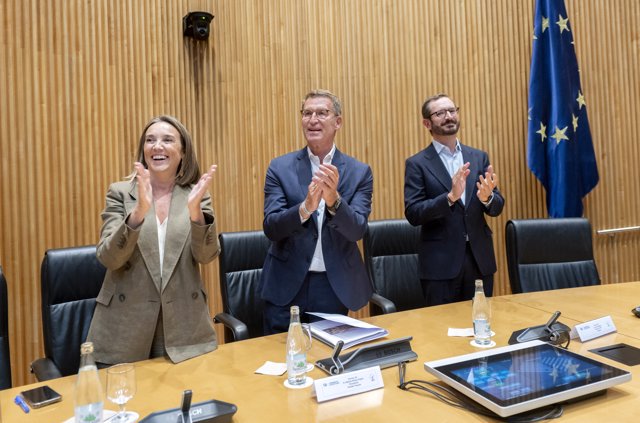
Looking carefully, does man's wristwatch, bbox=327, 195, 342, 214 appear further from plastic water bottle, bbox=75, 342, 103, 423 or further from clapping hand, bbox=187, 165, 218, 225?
plastic water bottle, bbox=75, 342, 103, 423

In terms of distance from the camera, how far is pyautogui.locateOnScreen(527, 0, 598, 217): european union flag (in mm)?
4320

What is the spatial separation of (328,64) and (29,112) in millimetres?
2186

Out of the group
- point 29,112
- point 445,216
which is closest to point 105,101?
point 29,112

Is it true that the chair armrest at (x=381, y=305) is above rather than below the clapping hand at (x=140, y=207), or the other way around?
below

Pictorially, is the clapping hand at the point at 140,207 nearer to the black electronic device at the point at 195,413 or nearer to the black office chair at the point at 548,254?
the black electronic device at the point at 195,413

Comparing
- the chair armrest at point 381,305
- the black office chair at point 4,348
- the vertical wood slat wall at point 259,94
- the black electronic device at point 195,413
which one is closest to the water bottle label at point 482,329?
the chair armrest at point 381,305

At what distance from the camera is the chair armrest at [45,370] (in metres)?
1.84

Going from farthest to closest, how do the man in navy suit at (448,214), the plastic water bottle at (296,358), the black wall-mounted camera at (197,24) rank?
the black wall-mounted camera at (197,24)
the man in navy suit at (448,214)
the plastic water bottle at (296,358)

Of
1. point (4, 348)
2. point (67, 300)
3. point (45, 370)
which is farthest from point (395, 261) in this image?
point (4, 348)

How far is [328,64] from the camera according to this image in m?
3.99

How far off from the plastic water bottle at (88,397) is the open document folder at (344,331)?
2.71 ft

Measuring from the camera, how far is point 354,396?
1370mm

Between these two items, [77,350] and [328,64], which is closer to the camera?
[77,350]

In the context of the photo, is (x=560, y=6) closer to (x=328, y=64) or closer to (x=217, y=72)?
(x=328, y=64)
